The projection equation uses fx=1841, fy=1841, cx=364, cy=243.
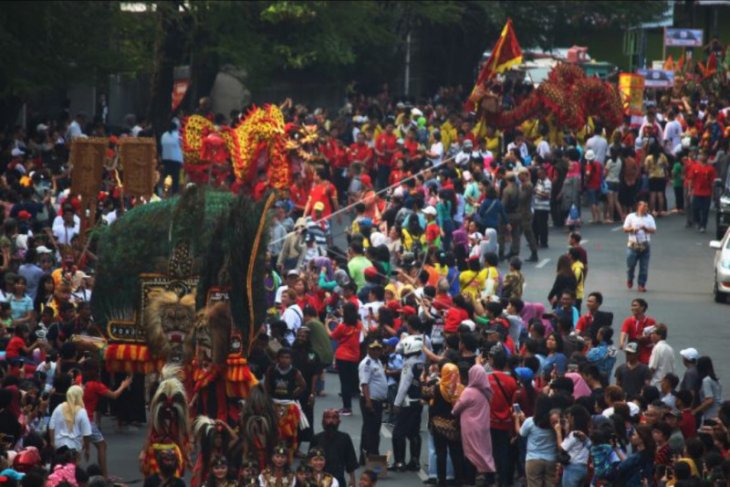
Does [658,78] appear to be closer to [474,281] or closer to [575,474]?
[474,281]

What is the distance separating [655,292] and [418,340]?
9.76 metres

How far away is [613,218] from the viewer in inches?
1323

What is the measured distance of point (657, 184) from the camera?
33.4 metres

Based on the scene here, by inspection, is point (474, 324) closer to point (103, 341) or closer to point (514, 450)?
point (514, 450)

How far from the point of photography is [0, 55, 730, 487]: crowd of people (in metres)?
15.8

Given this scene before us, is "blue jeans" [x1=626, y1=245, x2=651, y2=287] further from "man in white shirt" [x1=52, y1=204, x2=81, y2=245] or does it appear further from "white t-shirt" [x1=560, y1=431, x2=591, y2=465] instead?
"white t-shirt" [x1=560, y1=431, x2=591, y2=465]

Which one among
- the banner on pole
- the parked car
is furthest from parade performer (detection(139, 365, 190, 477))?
the banner on pole

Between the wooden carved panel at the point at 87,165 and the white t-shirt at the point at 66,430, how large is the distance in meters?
6.18

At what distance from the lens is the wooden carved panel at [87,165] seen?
22359 mm

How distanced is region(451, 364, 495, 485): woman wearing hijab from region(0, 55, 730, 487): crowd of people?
0.07 ft

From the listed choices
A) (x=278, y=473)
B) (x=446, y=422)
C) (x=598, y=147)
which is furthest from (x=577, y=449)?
(x=598, y=147)

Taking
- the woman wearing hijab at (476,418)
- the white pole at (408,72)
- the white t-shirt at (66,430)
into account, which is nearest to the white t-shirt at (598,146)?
the woman wearing hijab at (476,418)

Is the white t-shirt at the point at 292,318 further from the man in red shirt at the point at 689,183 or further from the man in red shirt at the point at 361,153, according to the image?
the man in red shirt at the point at 361,153

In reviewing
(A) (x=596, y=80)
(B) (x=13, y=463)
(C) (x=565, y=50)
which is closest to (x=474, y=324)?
(B) (x=13, y=463)
